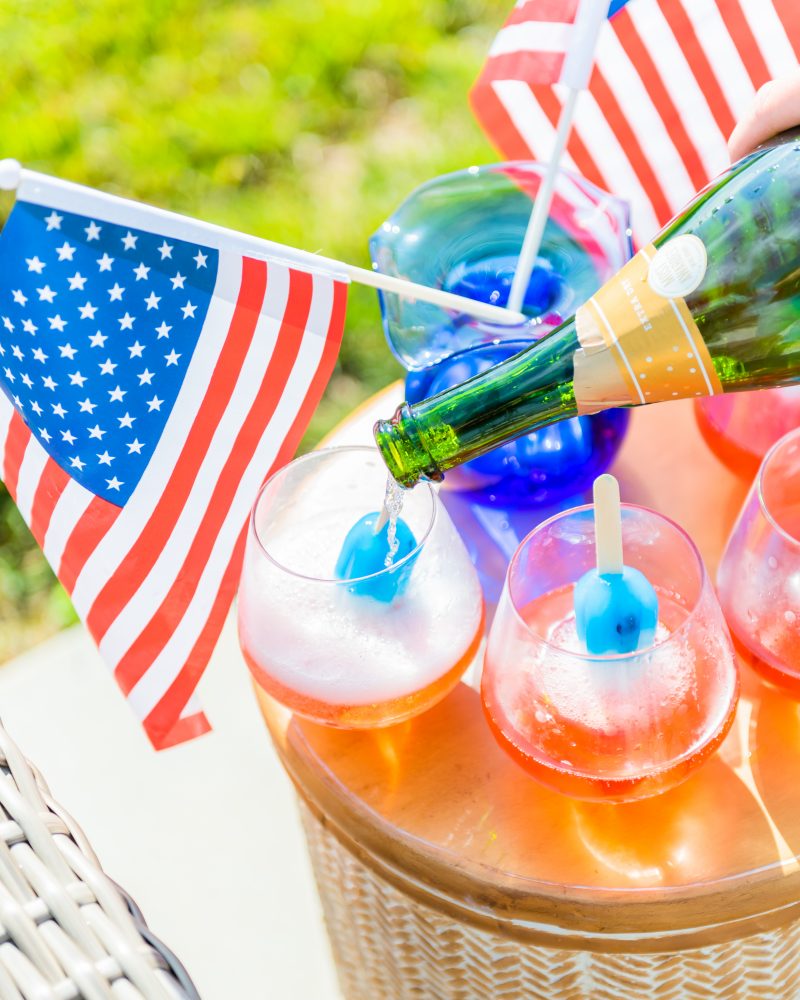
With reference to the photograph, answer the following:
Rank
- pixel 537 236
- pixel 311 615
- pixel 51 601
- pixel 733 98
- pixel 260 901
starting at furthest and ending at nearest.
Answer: pixel 51 601, pixel 260 901, pixel 733 98, pixel 537 236, pixel 311 615

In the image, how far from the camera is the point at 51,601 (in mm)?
2010

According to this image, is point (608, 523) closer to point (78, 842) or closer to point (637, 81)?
point (78, 842)

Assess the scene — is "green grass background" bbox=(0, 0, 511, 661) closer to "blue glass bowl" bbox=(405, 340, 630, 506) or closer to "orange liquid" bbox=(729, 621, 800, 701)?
"blue glass bowl" bbox=(405, 340, 630, 506)

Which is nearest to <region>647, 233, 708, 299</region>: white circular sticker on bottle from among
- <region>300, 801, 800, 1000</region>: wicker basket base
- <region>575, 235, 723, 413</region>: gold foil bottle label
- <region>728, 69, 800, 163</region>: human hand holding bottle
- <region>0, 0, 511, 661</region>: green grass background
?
<region>575, 235, 723, 413</region>: gold foil bottle label

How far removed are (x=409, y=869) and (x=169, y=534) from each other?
0.34m

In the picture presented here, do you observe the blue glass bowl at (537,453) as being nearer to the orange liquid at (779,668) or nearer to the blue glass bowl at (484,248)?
the blue glass bowl at (484,248)

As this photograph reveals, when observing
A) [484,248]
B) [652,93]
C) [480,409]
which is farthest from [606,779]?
[652,93]

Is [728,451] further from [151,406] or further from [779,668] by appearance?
[151,406]

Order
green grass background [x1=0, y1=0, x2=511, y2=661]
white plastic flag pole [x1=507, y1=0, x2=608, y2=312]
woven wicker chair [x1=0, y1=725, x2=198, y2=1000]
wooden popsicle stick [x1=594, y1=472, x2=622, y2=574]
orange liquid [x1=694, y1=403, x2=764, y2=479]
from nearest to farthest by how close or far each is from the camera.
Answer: woven wicker chair [x1=0, y1=725, x2=198, y2=1000] → wooden popsicle stick [x1=594, y1=472, x2=622, y2=574] → white plastic flag pole [x1=507, y1=0, x2=608, y2=312] → orange liquid [x1=694, y1=403, x2=764, y2=479] → green grass background [x1=0, y1=0, x2=511, y2=661]

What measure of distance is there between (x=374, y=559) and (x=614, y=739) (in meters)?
0.23

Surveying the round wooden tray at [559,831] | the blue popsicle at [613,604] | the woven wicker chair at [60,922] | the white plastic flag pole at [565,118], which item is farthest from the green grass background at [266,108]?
the woven wicker chair at [60,922]

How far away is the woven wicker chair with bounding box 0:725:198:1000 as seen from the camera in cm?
68

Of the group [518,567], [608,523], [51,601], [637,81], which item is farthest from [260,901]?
[637,81]

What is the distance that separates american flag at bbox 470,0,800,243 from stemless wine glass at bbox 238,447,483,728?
1.86ft
